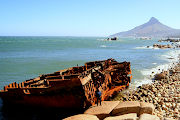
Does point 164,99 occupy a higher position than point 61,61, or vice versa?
point 61,61

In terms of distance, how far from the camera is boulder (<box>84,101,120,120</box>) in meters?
8.41

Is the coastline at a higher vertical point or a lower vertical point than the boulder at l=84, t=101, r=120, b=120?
lower

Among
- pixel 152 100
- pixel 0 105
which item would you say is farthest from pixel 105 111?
pixel 0 105

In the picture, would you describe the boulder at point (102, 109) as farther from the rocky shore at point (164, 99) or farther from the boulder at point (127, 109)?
the rocky shore at point (164, 99)

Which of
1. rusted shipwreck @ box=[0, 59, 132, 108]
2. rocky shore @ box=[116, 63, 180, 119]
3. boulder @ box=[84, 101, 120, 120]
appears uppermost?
rusted shipwreck @ box=[0, 59, 132, 108]

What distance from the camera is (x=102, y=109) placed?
884 cm

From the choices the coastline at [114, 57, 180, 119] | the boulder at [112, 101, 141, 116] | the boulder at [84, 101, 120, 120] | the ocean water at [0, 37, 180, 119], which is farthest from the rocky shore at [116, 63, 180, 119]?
the ocean water at [0, 37, 180, 119]

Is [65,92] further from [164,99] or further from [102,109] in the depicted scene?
[164,99]

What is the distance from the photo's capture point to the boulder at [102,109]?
8.41 metres

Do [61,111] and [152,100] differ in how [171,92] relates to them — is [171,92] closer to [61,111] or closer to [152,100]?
[152,100]

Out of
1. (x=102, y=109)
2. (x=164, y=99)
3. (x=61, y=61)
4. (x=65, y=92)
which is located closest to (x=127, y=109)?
(x=102, y=109)

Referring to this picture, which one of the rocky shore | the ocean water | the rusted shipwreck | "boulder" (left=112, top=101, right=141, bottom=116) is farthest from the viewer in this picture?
the ocean water

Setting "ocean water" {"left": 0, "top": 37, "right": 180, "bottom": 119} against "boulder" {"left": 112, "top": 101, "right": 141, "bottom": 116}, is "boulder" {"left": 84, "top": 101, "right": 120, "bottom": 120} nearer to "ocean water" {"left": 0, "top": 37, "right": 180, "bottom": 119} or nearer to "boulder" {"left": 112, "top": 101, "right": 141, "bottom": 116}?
"boulder" {"left": 112, "top": 101, "right": 141, "bottom": 116}

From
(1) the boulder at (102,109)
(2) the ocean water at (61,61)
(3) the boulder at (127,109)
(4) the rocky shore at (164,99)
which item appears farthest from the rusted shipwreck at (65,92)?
(4) the rocky shore at (164,99)
